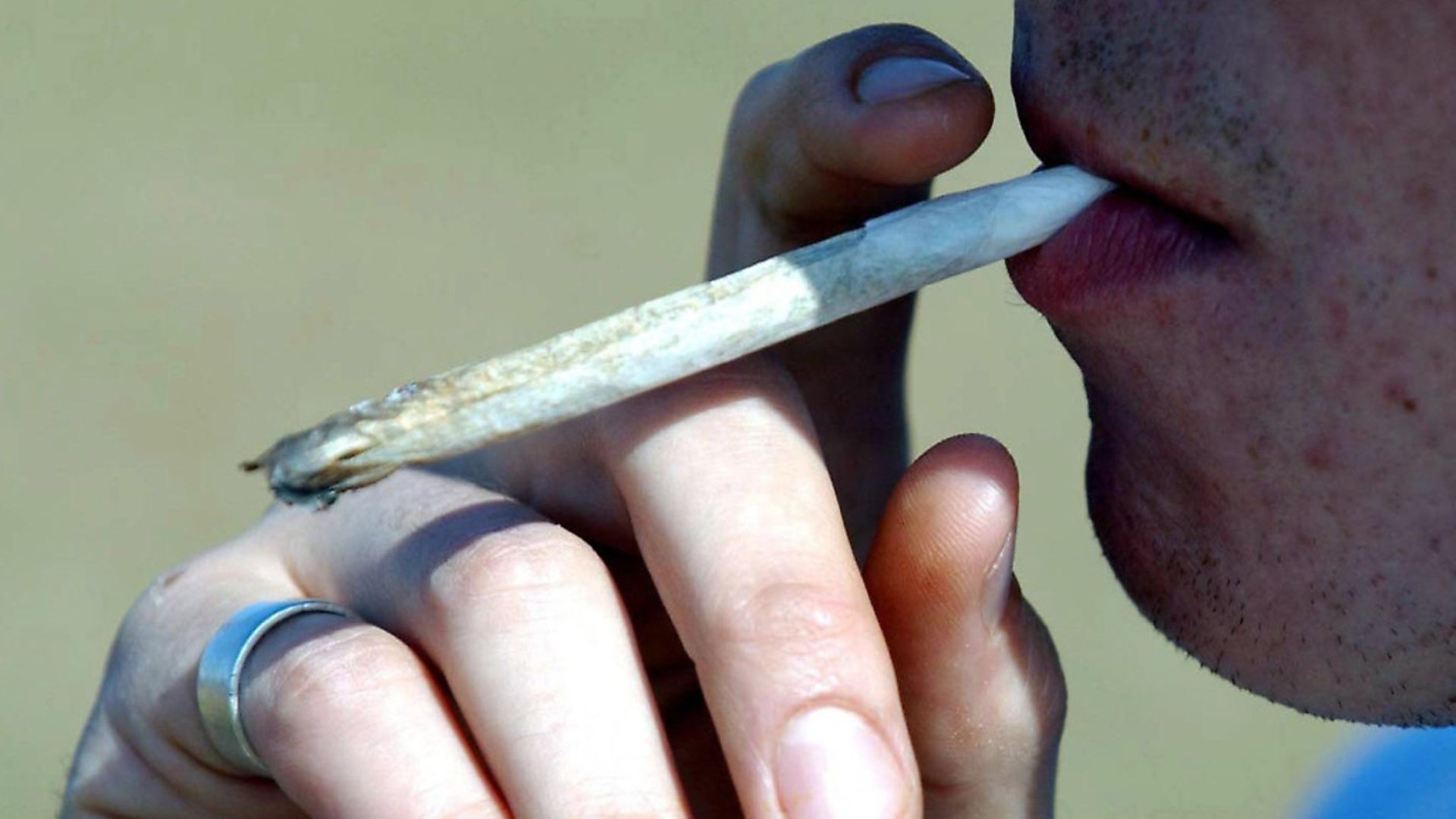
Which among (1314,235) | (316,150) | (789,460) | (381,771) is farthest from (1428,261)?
(316,150)

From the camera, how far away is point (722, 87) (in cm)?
530

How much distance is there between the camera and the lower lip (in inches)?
45.5

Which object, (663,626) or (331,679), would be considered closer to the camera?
(331,679)

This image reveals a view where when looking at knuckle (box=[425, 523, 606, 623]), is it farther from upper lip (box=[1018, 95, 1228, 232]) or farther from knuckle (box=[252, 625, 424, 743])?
upper lip (box=[1018, 95, 1228, 232])

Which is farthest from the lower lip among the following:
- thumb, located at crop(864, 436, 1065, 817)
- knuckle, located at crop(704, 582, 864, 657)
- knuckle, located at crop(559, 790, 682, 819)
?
knuckle, located at crop(559, 790, 682, 819)

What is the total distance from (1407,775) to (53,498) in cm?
332

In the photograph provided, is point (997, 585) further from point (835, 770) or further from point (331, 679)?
point (331, 679)

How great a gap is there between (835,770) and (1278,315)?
436 millimetres

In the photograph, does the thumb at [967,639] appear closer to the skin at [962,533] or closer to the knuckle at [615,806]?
the skin at [962,533]

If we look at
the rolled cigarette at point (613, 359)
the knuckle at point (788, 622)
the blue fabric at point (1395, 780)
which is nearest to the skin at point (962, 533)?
the knuckle at point (788, 622)

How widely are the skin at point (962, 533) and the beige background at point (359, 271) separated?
254 centimetres

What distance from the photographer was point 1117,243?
3.88ft

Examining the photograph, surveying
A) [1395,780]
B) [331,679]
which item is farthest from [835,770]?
[1395,780]

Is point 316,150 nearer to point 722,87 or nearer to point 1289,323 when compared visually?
point 722,87
